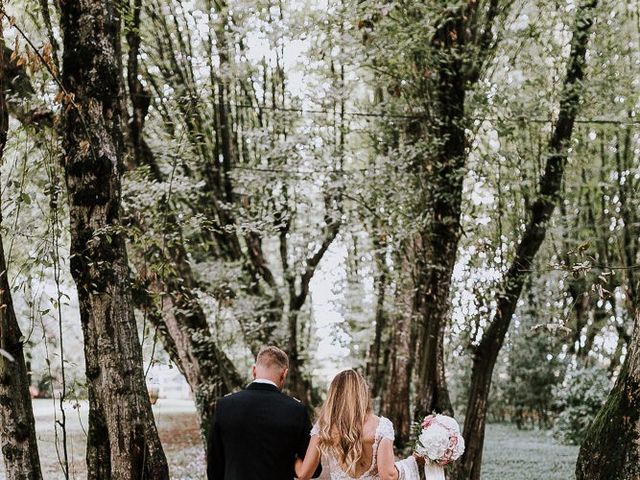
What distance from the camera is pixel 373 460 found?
529 centimetres

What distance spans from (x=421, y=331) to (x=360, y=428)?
7.80 metres

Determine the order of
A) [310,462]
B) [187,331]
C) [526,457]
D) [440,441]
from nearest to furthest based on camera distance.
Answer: [310,462] → [440,441] → [187,331] → [526,457]

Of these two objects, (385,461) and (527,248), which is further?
(527,248)

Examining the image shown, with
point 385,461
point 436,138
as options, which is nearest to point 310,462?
point 385,461

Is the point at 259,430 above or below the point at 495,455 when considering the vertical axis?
above

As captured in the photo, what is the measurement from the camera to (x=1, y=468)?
19281mm

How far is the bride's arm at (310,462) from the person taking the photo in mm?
5219

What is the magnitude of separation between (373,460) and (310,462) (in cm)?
43

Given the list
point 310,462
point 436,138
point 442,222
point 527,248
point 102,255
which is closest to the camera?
point 310,462

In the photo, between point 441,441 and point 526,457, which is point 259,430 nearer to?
point 441,441

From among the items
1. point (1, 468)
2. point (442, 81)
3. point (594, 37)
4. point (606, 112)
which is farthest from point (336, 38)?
point (1, 468)

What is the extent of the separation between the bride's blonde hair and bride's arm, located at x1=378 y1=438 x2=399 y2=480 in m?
0.15

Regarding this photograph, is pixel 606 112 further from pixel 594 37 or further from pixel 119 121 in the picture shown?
pixel 119 121

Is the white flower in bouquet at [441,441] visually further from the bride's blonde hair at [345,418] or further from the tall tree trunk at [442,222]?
the tall tree trunk at [442,222]
